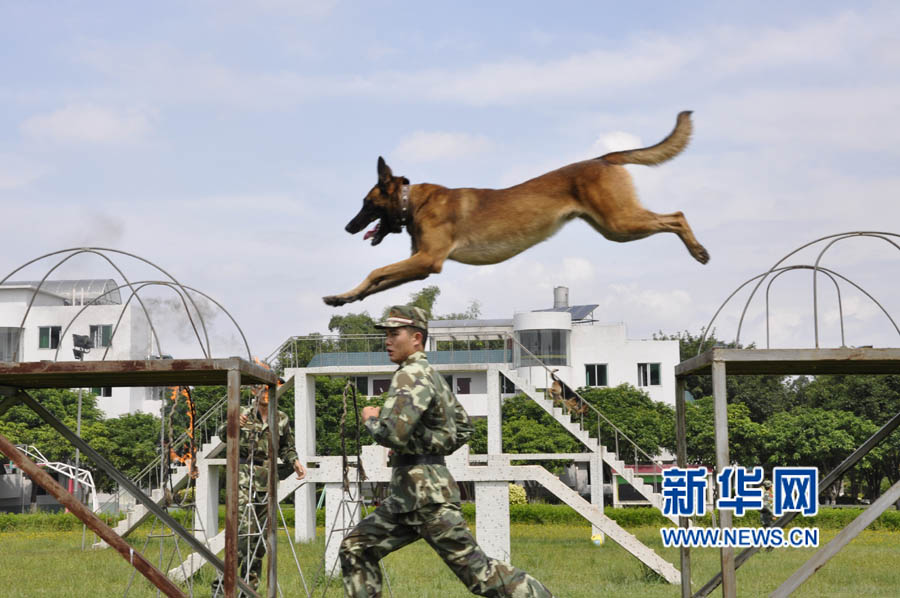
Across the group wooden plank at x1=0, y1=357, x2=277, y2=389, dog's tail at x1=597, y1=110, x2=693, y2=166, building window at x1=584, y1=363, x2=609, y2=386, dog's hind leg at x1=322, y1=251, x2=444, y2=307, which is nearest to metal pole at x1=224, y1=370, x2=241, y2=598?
wooden plank at x1=0, y1=357, x2=277, y2=389

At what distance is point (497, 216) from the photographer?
6992 millimetres

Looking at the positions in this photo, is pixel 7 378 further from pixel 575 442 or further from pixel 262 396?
pixel 575 442

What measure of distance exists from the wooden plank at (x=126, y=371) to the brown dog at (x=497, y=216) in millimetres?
1111

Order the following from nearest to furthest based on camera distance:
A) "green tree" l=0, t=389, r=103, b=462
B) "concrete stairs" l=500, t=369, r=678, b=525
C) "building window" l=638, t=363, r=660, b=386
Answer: "concrete stairs" l=500, t=369, r=678, b=525 < "green tree" l=0, t=389, r=103, b=462 < "building window" l=638, t=363, r=660, b=386

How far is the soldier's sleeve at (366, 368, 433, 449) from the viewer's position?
21.6ft

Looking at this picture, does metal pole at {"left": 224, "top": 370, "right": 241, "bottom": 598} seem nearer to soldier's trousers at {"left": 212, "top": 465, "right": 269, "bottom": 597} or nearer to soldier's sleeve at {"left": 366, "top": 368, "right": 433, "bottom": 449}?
soldier's sleeve at {"left": 366, "top": 368, "right": 433, "bottom": 449}

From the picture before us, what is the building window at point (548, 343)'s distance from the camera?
159ft

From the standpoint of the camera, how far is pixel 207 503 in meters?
20.5

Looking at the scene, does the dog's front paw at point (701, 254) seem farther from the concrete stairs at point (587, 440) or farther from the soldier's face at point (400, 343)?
the concrete stairs at point (587, 440)

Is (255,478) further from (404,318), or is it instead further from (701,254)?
(701,254)

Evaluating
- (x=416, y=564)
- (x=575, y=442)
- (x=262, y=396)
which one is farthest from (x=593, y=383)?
(x=262, y=396)

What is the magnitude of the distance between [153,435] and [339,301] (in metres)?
41.6

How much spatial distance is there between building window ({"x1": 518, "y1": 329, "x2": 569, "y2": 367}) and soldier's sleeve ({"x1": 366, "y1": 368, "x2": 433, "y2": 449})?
41712mm

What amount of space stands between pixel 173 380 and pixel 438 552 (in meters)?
2.89
